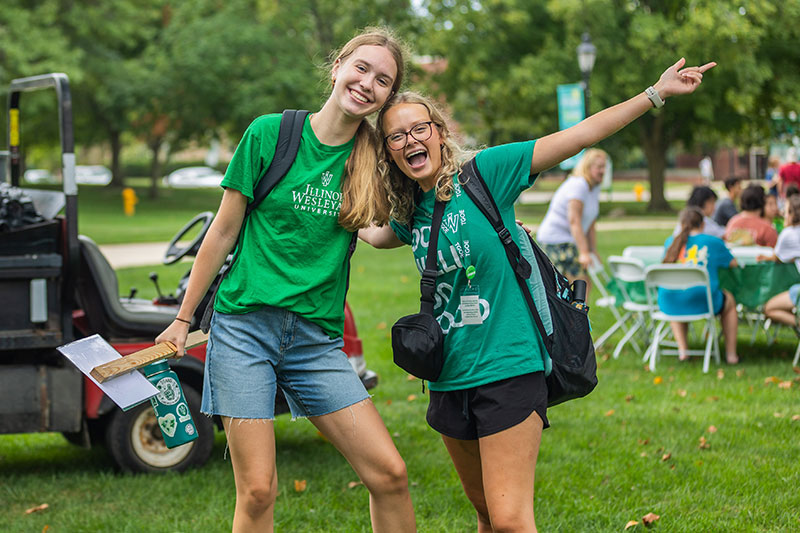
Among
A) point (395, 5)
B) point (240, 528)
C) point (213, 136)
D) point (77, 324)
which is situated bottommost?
point (240, 528)

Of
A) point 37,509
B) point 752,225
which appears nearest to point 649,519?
point 37,509

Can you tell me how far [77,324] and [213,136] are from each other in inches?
1628

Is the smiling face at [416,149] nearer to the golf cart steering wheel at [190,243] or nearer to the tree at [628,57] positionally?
the golf cart steering wheel at [190,243]

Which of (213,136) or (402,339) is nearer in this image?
(402,339)

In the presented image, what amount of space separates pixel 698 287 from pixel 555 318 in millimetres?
5725

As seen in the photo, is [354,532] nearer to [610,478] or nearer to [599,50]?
[610,478]

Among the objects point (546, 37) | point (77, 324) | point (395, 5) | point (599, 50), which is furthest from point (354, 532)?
point (395, 5)

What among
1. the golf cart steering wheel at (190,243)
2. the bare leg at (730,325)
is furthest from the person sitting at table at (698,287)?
the golf cart steering wheel at (190,243)

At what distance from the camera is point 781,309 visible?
28.1 feet

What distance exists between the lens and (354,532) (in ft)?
14.9

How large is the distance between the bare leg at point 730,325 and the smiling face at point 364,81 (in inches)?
244

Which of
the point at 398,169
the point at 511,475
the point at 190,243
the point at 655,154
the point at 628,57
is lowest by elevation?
the point at 511,475

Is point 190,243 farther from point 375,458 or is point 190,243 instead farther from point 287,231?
point 375,458

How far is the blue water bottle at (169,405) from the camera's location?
10.8 ft
